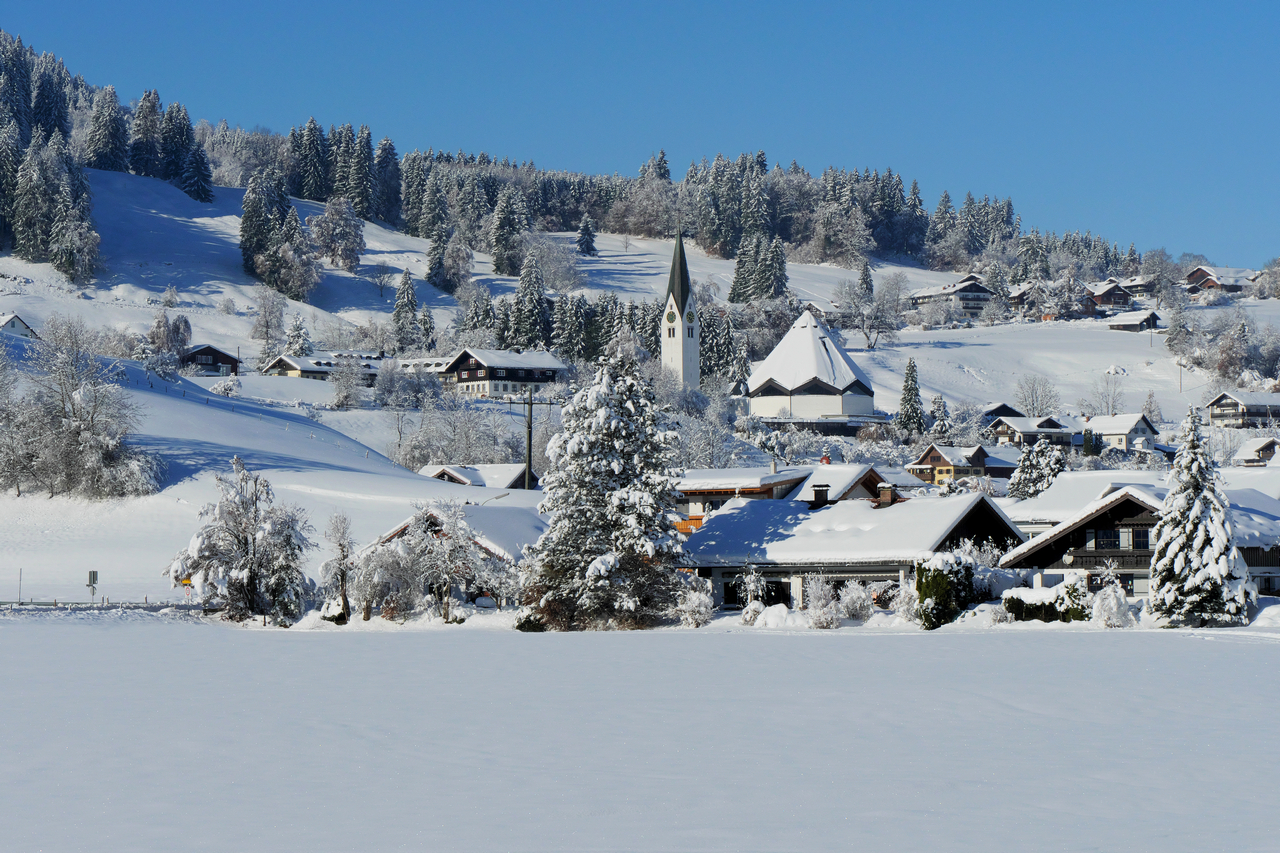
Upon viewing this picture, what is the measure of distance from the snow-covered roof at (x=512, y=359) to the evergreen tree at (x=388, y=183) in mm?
78730

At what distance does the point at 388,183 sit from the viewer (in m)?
191

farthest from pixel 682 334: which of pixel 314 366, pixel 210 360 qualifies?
pixel 210 360

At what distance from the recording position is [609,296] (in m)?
134

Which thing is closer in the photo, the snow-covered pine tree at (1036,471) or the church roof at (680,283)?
the snow-covered pine tree at (1036,471)

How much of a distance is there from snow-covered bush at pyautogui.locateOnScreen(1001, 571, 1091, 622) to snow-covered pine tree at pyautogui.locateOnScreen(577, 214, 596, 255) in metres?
156

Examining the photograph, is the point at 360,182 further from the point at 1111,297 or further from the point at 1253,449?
the point at 1253,449

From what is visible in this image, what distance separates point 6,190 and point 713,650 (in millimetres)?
127467

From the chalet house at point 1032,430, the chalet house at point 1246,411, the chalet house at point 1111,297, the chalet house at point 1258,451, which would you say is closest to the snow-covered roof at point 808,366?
the chalet house at point 1032,430

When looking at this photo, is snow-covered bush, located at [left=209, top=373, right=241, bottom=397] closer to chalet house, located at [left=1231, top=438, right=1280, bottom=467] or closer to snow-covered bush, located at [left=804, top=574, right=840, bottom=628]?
snow-covered bush, located at [left=804, top=574, right=840, bottom=628]

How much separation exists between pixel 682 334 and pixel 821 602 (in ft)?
289

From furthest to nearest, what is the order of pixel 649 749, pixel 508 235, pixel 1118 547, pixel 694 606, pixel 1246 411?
pixel 508 235
pixel 1246 411
pixel 1118 547
pixel 694 606
pixel 649 749

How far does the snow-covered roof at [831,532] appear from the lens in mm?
39688

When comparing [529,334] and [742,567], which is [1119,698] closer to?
[742,567]

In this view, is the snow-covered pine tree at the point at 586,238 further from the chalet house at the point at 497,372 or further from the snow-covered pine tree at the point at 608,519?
the snow-covered pine tree at the point at 608,519
